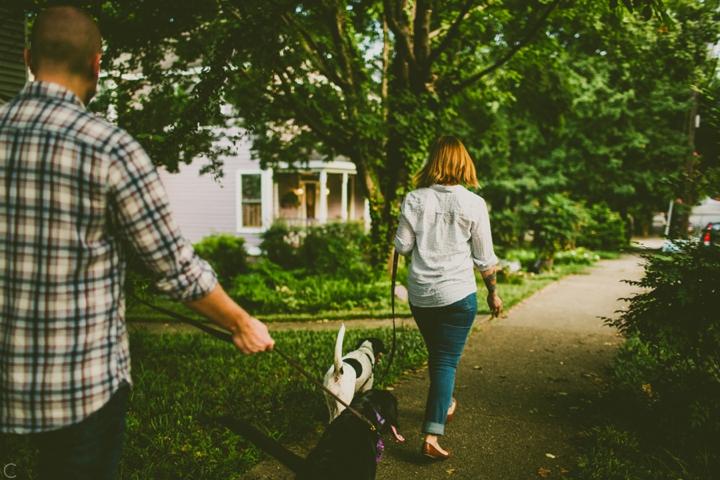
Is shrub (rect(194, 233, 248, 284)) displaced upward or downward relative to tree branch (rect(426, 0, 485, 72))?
downward

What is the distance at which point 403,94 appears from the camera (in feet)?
28.0

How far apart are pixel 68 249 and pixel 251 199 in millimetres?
16172

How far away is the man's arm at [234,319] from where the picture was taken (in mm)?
1495

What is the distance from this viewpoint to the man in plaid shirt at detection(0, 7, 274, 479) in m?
1.31

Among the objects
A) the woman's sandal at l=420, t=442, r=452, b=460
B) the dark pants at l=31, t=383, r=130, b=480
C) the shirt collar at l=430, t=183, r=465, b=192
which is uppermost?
the shirt collar at l=430, t=183, r=465, b=192

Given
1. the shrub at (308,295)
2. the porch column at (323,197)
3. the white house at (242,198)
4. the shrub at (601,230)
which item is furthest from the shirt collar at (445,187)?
the shrub at (601,230)

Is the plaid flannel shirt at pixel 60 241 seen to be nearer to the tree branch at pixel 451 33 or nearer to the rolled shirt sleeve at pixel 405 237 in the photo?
the rolled shirt sleeve at pixel 405 237

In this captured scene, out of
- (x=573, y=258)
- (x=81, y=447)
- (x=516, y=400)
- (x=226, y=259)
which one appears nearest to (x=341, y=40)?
(x=226, y=259)

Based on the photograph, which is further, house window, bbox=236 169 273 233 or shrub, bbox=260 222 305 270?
house window, bbox=236 169 273 233

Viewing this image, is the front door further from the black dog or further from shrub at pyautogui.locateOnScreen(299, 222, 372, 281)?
the black dog

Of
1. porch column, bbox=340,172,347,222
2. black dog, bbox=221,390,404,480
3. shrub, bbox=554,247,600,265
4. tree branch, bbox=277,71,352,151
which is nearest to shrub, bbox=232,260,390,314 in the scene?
tree branch, bbox=277,71,352,151

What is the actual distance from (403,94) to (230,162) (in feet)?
33.3

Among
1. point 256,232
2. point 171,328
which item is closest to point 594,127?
point 256,232

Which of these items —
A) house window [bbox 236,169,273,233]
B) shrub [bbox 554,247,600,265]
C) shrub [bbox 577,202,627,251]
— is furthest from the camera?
shrub [bbox 577,202,627,251]
